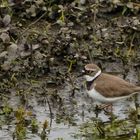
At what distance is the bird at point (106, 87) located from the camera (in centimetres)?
970

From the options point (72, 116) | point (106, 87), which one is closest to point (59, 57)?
point (106, 87)

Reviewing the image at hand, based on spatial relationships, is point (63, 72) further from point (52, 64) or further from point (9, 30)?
point (9, 30)

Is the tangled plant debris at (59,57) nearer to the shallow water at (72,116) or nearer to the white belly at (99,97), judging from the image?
the shallow water at (72,116)

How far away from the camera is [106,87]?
32.0 ft

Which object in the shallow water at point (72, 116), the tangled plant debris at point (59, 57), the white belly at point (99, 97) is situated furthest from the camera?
the white belly at point (99, 97)

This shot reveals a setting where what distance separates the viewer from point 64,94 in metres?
10.1

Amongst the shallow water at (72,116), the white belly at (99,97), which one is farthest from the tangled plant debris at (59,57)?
the white belly at (99,97)

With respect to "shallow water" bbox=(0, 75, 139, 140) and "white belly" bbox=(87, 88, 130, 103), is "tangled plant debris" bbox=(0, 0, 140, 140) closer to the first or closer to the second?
"shallow water" bbox=(0, 75, 139, 140)

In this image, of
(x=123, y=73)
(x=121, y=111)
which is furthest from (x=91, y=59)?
(x=121, y=111)

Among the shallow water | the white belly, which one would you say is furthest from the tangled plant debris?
the white belly

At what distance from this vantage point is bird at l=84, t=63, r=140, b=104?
31.8ft

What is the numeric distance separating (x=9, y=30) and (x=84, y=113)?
201 centimetres

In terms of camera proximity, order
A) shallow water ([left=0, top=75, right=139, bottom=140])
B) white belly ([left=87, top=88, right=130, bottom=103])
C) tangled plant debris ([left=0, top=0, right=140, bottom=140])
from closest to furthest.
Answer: shallow water ([left=0, top=75, right=139, bottom=140]) → tangled plant debris ([left=0, top=0, right=140, bottom=140]) → white belly ([left=87, top=88, right=130, bottom=103])

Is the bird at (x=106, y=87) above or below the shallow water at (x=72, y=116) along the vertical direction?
above
